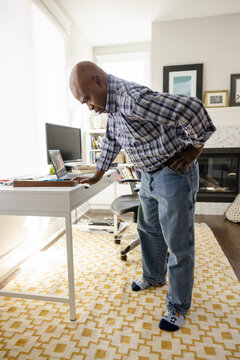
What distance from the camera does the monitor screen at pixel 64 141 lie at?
6.48 ft

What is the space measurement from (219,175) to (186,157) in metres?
2.72

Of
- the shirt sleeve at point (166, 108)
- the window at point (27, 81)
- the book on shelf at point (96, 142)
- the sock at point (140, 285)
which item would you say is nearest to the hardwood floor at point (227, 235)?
the sock at point (140, 285)

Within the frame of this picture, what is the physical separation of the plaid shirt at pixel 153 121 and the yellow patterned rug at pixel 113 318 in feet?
2.57

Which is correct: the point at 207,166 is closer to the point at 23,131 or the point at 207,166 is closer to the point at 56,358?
the point at 23,131

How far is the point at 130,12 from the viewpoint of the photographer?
298 cm

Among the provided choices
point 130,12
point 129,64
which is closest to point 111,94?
point 130,12

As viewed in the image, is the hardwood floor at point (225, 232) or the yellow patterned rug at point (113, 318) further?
the hardwood floor at point (225, 232)

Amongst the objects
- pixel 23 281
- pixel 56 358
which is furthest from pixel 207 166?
pixel 56 358

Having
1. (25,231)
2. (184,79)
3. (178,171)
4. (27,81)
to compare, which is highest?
(184,79)

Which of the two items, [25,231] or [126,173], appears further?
[126,173]

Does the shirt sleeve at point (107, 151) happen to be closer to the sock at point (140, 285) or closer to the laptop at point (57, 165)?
the laptop at point (57, 165)

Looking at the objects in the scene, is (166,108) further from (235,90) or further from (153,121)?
(235,90)

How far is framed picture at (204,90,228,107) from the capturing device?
10.8 ft

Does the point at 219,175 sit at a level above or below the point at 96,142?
below
